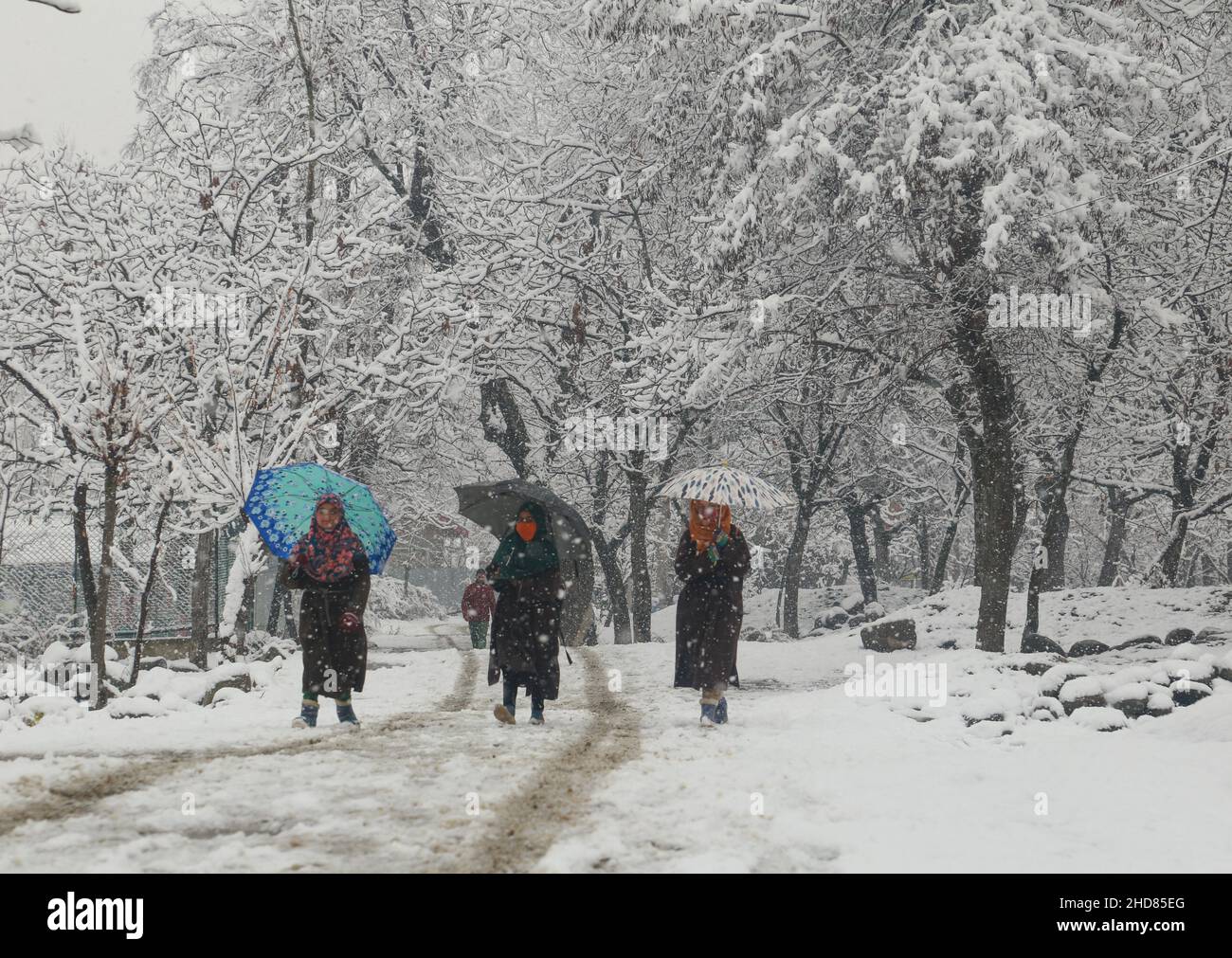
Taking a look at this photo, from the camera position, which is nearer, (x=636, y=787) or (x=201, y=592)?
(x=636, y=787)

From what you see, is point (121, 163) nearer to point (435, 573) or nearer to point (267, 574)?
point (267, 574)

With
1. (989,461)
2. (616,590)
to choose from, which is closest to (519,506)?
(989,461)

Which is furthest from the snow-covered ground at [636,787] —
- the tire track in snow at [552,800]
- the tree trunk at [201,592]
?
the tree trunk at [201,592]

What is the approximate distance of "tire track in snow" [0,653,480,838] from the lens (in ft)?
16.8

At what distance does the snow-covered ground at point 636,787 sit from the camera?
4.62 m

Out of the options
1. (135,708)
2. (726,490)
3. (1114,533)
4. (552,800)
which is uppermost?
(726,490)

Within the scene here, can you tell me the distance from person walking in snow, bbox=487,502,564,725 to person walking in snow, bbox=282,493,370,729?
119cm

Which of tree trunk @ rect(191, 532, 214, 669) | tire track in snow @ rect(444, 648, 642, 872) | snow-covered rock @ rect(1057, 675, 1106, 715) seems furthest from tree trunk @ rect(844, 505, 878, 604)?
tire track in snow @ rect(444, 648, 642, 872)

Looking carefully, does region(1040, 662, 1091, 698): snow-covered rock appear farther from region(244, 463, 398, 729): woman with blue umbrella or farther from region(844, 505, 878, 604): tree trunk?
region(844, 505, 878, 604): tree trunk

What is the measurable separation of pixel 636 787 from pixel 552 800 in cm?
61

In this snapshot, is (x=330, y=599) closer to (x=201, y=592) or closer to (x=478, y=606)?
(x=201, y=592)

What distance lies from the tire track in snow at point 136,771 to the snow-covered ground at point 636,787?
0.08 ft

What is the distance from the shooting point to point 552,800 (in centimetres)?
572
